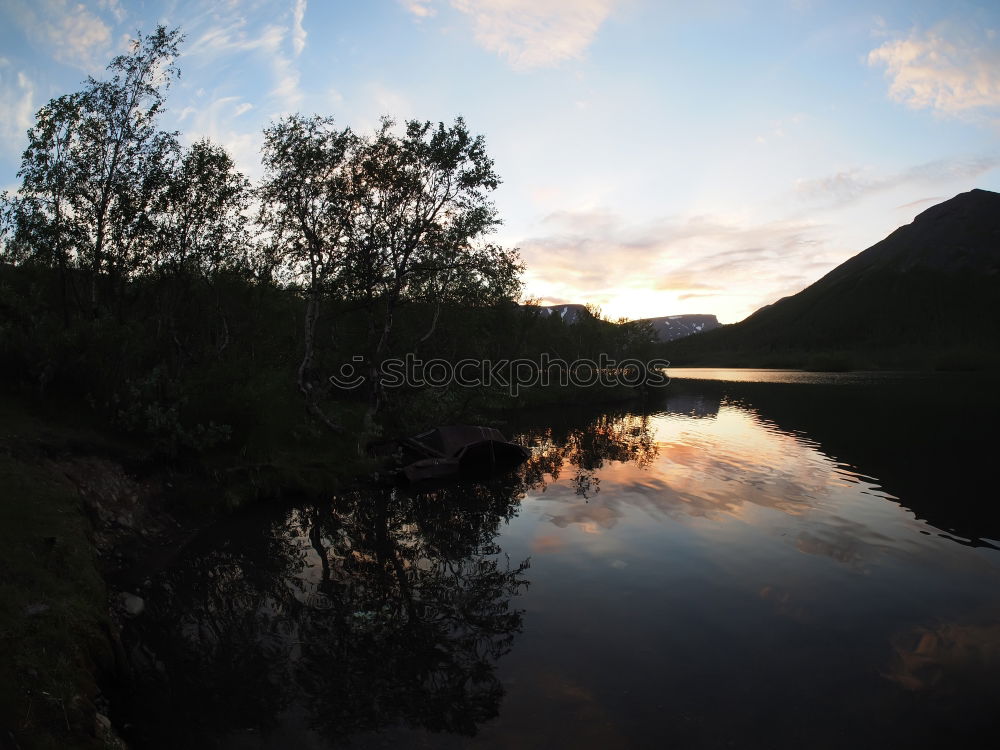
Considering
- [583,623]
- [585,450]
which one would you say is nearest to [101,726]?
[583,623]

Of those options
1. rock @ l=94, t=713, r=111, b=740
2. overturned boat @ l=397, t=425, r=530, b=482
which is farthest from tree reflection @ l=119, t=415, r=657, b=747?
overturned boat @ l=397, t=425, r=530, b=482

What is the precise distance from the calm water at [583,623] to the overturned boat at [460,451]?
111 inches

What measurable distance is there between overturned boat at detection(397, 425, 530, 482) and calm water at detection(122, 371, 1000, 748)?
9.29ft

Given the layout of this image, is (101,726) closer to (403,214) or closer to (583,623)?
(583,623)

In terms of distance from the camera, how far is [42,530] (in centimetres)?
1003

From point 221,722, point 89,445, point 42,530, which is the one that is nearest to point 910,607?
point 221,722

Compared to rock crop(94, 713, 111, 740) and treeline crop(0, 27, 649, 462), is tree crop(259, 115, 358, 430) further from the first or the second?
rock crop(94, 713, 111, 740)

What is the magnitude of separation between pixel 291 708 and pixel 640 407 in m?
63.3

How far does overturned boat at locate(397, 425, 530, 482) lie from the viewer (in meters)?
27.0

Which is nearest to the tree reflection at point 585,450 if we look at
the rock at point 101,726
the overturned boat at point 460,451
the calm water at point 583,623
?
the overturned boat at point 460,451

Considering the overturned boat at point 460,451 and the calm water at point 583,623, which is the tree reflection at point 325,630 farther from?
the overturned boat at point 460,451

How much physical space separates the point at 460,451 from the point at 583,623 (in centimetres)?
1636

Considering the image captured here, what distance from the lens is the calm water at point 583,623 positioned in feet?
27.4

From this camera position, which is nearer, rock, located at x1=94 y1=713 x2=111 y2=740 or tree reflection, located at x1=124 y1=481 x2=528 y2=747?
rock, located at x1=94 y1=713 x2=111 y2=740
